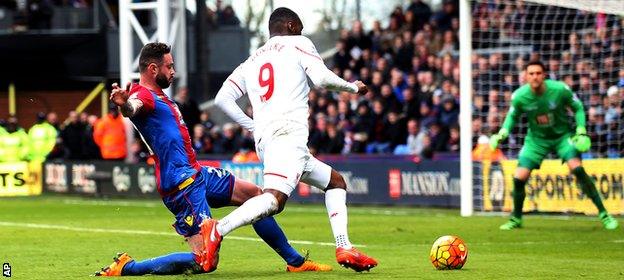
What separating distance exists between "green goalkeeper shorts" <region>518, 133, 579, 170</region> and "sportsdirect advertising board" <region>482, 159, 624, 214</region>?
2.35 meters

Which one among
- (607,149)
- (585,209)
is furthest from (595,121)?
(585,209)

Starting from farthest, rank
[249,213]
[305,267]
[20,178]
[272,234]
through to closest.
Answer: [20,178]
[305,267]
[272,234]
[249,213]

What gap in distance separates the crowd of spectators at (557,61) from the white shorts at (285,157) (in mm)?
10496

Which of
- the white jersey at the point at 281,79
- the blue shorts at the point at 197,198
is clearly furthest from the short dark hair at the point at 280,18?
the blue shorts at the point at 197,198

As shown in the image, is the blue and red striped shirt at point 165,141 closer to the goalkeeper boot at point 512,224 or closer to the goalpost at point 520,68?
the goalkeeper boot at point 512,224

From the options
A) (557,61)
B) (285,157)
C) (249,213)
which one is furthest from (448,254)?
(557,61)

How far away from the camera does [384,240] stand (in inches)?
579

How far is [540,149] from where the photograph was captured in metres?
16.3

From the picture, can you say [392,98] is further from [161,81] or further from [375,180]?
[161,81]

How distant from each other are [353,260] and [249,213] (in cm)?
87

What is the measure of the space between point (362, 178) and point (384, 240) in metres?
8.51

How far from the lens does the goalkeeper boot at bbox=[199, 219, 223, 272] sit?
30.9 feet

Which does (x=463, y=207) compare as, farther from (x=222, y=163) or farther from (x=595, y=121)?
(x=222, y=163)

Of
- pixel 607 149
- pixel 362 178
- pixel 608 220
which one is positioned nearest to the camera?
pixel 608 220
